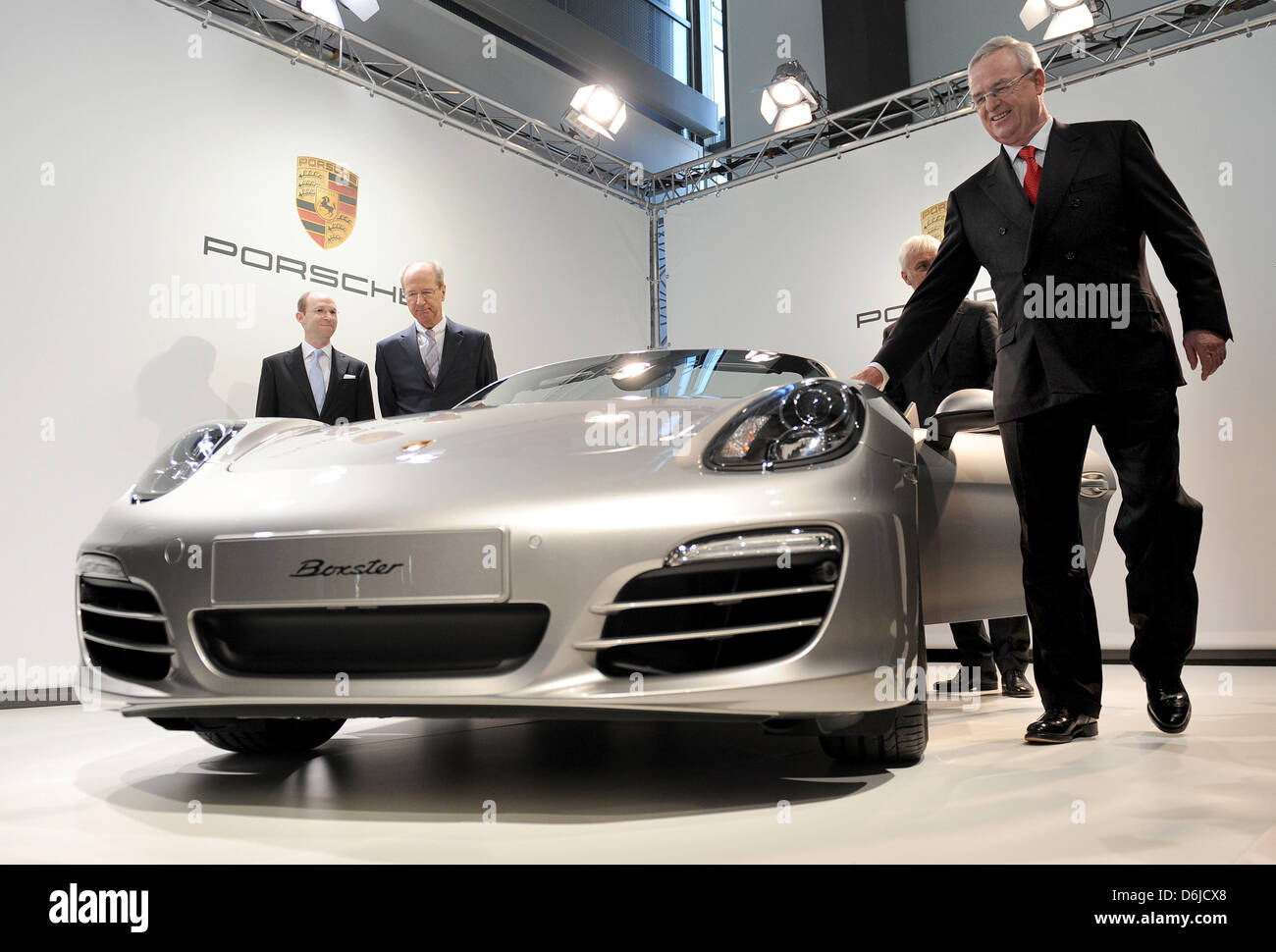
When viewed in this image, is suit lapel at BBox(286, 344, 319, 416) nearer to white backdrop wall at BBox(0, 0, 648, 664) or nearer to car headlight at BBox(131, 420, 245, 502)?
white backdrop wall at BBox(0, 0, 648, 664)

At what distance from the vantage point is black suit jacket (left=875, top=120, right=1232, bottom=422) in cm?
224

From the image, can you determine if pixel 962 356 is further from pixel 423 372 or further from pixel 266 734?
pixel 266 734

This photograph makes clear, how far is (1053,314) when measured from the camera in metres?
2.28

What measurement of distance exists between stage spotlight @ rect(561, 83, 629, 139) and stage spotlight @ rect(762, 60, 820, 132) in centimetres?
110

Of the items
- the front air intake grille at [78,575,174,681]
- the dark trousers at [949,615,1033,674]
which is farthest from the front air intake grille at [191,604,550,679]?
the dark trousers at [949,615,1033,674]

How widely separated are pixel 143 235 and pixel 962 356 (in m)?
3.77

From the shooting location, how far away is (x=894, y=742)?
77.5 inches

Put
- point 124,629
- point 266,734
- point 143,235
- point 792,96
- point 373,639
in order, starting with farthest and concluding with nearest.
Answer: point 792,96 < point 143,235 < point 266,734 < point 124,629 < point 373,639

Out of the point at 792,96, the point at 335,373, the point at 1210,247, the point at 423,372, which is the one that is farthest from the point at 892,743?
the point at 792,96

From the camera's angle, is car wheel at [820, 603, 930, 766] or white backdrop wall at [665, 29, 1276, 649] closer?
car wheel at [820, 603, 930, 766]

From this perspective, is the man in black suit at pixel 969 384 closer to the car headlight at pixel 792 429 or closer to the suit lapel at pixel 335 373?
the car headlight at pixel 792 429

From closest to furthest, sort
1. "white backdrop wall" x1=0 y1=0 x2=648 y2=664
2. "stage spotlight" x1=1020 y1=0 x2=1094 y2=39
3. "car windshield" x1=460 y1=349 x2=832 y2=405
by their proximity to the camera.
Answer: "car windshield" x1=460 y1=349 x2=832 y2=405, "white backdrop wall" x1=0 y1=0 x2=648 y2=664, "stage spotlight" x1=1020 y1=0 x2=1094 y2=39
